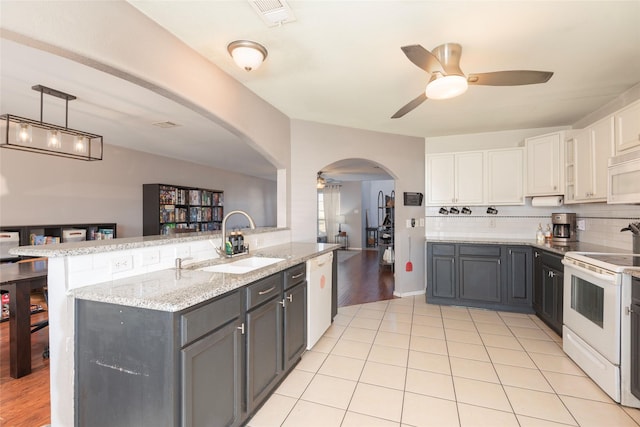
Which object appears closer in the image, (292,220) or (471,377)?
(471,377)

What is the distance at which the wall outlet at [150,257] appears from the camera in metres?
1.84

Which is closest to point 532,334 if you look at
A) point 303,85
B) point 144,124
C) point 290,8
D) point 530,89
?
point 530,89

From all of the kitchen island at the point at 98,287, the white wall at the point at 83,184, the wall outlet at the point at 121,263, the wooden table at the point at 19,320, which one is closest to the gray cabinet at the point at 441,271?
the kitchen island at the point at 98,287

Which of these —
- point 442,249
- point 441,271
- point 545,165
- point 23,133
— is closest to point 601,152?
point 545,165

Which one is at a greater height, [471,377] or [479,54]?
[479,54]

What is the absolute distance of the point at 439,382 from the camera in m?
2.28

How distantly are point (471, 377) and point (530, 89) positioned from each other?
270cm

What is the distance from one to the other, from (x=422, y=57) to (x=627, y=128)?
2.05 meters

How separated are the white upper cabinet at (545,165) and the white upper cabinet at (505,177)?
11 centimetres

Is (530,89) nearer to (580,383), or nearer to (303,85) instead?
(303,85)

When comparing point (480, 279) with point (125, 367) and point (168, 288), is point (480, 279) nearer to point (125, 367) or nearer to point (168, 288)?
point (168, 288)

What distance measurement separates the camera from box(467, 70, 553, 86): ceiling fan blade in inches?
79.7

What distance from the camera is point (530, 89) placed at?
2953 millimetres

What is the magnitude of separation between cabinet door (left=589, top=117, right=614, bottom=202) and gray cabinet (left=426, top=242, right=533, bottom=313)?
1.01 meters
